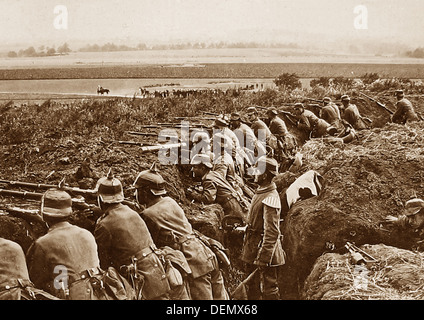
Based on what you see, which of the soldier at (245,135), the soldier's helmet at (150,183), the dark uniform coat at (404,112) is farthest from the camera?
the dark uniform coat at (404,112)

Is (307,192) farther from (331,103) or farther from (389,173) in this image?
(331,103)

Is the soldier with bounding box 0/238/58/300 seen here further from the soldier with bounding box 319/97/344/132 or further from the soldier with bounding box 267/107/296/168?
the soldier with bounding box 319/97/344/132

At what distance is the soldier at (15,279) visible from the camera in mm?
4785

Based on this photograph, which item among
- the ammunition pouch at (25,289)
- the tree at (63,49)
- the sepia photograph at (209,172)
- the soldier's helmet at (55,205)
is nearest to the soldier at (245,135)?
the sepia photograph at (209,172)

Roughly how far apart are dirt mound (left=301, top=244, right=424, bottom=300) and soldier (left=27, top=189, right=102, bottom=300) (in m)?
2.58

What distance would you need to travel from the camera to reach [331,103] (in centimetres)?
891

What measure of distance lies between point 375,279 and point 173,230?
7.69 feet

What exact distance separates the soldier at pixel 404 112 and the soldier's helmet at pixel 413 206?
7.87 ft

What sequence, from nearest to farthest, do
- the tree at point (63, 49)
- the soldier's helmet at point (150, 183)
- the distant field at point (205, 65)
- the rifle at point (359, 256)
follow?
the soldier's helmet at point (150, 183) < the rifle at point (359, 256) < the tree at point (63, 49) < the distant field at point (205, 65)

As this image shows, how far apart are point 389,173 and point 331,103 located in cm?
224

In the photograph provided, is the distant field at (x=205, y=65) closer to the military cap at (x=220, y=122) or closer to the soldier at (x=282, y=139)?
the military cap at (x=220, y=122)

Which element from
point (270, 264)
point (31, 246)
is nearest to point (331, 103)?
point (270, 264)

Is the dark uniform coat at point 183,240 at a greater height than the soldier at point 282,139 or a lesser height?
lesser

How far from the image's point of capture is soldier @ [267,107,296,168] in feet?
26.0
